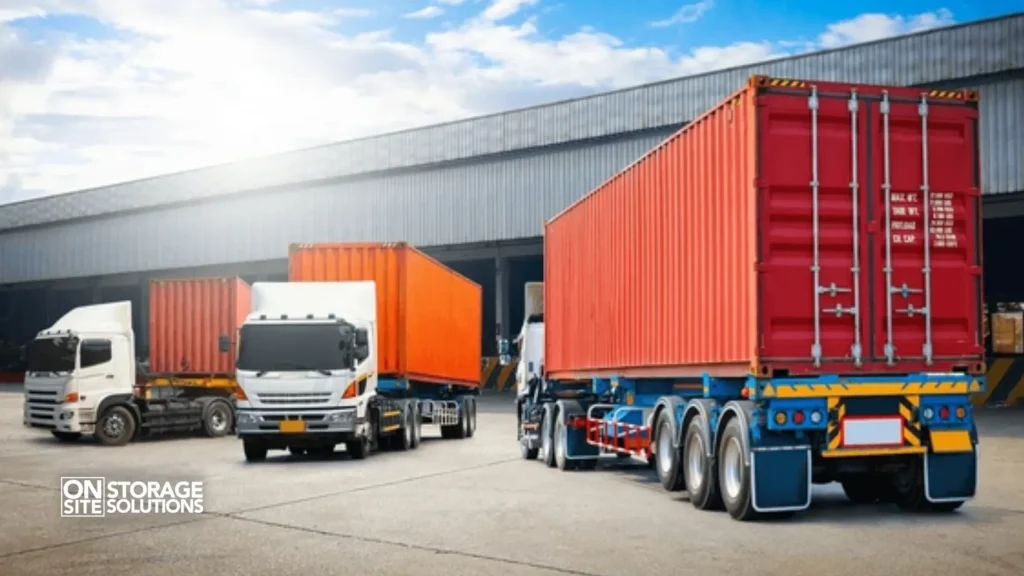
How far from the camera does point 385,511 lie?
12.3 metres

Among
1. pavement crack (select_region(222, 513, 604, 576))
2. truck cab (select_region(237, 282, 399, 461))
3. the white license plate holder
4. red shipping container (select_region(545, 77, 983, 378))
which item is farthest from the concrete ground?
red shipping container (select_region(545, 77, 983, 378))

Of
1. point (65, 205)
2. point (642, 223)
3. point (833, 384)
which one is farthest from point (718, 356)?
point (65, 205)

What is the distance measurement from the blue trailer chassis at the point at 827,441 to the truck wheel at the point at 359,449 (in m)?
7.82

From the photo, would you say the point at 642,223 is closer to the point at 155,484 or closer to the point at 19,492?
the point at 155,484

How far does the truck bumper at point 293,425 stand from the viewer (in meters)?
18.4

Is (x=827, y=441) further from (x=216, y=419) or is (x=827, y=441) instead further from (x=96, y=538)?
(x=216, y=419)

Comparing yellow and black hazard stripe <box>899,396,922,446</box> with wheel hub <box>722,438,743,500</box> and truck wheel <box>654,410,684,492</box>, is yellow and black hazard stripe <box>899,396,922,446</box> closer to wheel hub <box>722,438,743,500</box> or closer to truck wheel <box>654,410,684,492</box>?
wheel hub <box>722,438,743,500</box>

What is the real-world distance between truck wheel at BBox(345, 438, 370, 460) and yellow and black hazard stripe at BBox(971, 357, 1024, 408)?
61.5 ft

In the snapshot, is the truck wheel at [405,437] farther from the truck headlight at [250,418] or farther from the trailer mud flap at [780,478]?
the trailer mud flap at [780,478]

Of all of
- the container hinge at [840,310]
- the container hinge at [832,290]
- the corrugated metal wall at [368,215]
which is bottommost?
the container hinge at [840,310]

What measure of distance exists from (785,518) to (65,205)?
2292 inches

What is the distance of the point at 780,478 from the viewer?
35.9ft

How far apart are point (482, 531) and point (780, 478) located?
2906mm

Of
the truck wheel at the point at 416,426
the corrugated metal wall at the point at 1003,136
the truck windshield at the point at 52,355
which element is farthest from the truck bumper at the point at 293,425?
the corrugated metal wall at the point at 1003,136
